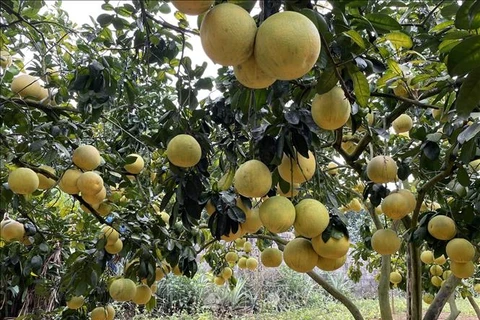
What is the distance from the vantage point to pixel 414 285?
9.12 ft

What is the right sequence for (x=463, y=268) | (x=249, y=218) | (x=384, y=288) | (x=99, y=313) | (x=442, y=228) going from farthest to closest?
(x=384, y=288), (x=99, y=313), (x=463, y=268), (x=442, y=228), (x=249, y=218)

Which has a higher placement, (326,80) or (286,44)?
(326,80)

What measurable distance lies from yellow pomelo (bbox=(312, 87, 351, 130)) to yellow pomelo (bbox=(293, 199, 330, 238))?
23 centimetres

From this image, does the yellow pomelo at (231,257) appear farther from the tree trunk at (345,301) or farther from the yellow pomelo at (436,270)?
the yellow pomelo at (436,270)

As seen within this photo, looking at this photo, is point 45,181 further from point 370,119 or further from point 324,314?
point 324,314

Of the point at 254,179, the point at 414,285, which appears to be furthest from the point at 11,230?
the point at 414,285

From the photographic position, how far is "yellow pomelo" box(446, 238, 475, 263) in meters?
1.88

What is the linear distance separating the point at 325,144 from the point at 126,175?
1.07 meters

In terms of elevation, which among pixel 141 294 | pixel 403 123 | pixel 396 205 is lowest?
pixel 141 294

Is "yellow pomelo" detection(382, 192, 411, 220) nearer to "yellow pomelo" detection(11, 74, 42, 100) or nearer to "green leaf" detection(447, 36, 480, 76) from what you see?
"green leaf" detection(447, 36, 480, 76)

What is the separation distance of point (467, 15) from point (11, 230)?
90.3 inches

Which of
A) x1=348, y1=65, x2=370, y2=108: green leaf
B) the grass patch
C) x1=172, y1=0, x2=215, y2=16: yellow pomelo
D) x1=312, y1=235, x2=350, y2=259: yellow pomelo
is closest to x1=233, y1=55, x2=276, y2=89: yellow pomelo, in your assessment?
x1=172, y1=0, x2=215, y2=16: yellow pomelo

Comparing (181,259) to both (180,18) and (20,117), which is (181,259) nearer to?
(20,117)

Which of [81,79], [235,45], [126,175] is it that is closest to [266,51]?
[235,45]
